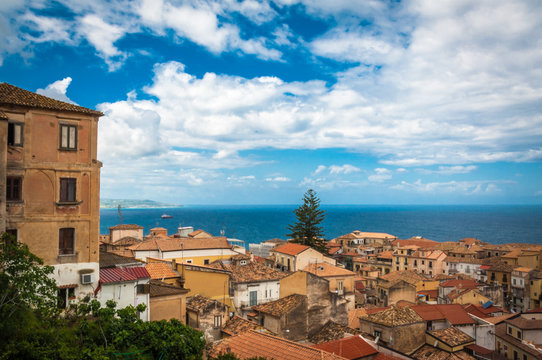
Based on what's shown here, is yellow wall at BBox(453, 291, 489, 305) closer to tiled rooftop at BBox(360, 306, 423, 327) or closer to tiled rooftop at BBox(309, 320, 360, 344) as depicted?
tiled rooftop at BBox(360, 306, 423, 327)

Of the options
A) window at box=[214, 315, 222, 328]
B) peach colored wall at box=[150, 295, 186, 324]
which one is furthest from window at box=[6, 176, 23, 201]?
window at box=[214, 315, 222, 328]

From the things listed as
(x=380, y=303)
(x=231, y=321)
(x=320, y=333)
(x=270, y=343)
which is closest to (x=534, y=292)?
(x=380, y=303)

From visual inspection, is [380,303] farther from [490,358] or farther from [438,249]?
[438,249]

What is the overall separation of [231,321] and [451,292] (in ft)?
118

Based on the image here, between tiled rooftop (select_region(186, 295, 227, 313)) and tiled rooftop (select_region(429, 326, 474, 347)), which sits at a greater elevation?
tiled rooftop (select_region(186, 295, 227, 313))

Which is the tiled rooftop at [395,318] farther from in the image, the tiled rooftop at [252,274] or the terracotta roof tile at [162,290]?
the terracotta roof tile at [162,290]

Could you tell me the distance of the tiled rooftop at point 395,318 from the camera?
2759 cm

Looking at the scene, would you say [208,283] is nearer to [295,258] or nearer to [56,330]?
[56,330]

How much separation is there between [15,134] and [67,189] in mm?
3140

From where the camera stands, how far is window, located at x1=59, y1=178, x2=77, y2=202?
18.6 m

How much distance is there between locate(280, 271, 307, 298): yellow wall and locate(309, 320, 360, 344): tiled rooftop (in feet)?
9.12

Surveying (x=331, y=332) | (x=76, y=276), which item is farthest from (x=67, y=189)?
(x=331, y=332)

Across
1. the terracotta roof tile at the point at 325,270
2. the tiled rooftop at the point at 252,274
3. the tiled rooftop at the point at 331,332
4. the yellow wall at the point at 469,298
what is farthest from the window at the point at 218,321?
the yellow wall at the point at 469,298

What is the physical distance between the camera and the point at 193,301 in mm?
24969
